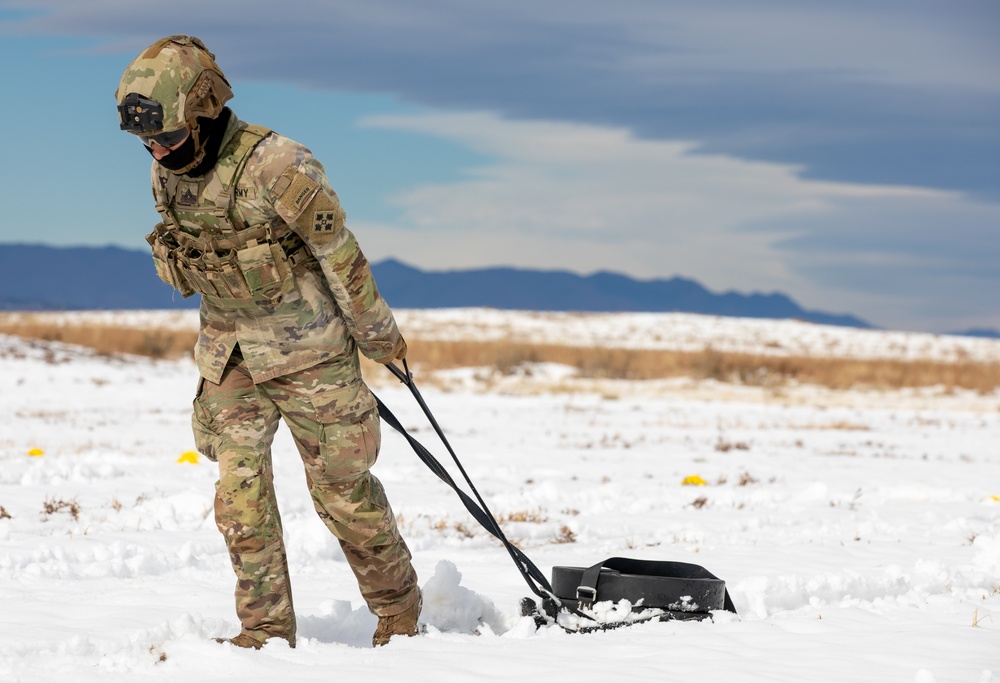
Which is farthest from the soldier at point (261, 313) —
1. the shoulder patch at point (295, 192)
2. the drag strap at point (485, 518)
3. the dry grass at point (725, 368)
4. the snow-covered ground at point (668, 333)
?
the snow-covered ground at point (668, 333)

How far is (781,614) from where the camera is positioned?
4727 mm

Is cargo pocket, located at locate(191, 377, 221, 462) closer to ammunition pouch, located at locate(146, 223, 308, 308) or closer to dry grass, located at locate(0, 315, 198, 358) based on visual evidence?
ammunition pouch, located at locate(146, 223, 308, 308)

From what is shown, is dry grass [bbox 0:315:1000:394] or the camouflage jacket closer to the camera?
the camouflage jacket

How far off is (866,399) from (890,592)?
20.5 meters

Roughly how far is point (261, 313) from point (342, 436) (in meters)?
0.56

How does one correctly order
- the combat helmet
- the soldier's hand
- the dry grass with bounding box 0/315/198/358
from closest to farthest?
the combat helmet, the soldier's hand, the dry grass with bounding box 0/315/198/358

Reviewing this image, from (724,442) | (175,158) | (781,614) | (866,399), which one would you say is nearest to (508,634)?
(781,614)

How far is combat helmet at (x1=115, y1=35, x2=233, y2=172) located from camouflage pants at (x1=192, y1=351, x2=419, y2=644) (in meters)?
0.90

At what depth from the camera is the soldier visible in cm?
374

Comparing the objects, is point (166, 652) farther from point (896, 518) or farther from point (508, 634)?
point (896, 518)

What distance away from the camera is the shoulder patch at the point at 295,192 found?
372cm

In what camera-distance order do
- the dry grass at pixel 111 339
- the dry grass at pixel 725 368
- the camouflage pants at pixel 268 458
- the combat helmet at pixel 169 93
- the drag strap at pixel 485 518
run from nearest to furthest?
1. the combat helmet at pixel 169 93
2. the camouflage pants at pixel 268 458
3. the drag strap at pixel 485 518
4. the dry grass at pixel 725 368
5. the dry grass at pixel 111 339

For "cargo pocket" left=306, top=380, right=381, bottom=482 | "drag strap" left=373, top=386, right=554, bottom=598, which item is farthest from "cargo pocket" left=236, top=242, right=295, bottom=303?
"drag strap" left=373, top=386, right=554, bottom=598

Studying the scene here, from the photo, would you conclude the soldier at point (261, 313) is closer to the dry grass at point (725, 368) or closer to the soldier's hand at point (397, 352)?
the soldier's hand at point (397, 352)
